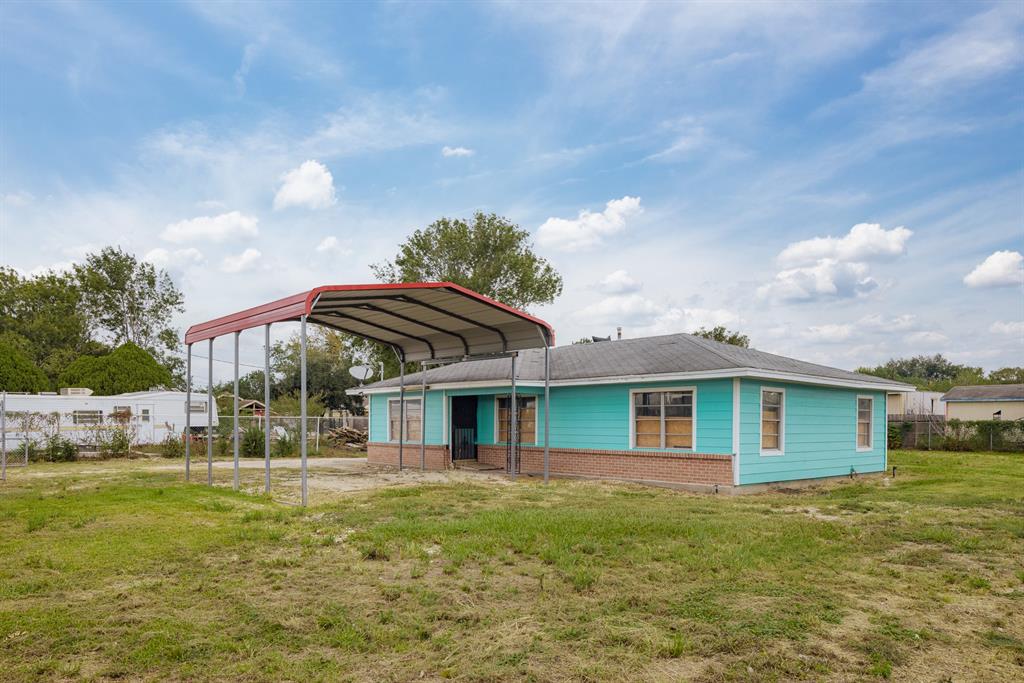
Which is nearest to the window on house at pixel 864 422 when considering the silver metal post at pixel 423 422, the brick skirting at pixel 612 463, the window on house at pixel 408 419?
the brick skirting at pixel 612 463

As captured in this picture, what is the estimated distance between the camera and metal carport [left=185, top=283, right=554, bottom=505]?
1198 centimetres

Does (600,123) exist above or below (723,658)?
above

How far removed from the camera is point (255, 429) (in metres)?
25.8

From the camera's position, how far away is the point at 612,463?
15.7 m

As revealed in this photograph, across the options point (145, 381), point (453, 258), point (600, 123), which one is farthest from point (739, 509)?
point (145, 381)

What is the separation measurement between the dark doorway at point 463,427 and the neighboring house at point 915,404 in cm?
2830

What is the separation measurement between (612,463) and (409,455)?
22.5 ft

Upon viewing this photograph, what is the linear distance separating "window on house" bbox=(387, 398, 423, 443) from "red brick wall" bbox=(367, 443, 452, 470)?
0.29 metres

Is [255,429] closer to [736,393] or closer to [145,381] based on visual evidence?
[145,381]

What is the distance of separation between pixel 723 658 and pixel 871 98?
53.4 ft

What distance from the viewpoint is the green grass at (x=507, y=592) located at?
14.6ft

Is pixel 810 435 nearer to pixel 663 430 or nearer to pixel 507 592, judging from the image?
pixel 663 430

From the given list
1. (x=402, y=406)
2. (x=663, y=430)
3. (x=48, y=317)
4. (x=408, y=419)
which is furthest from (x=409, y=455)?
(x=48, y=317)

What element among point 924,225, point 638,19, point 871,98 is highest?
point 638,19
